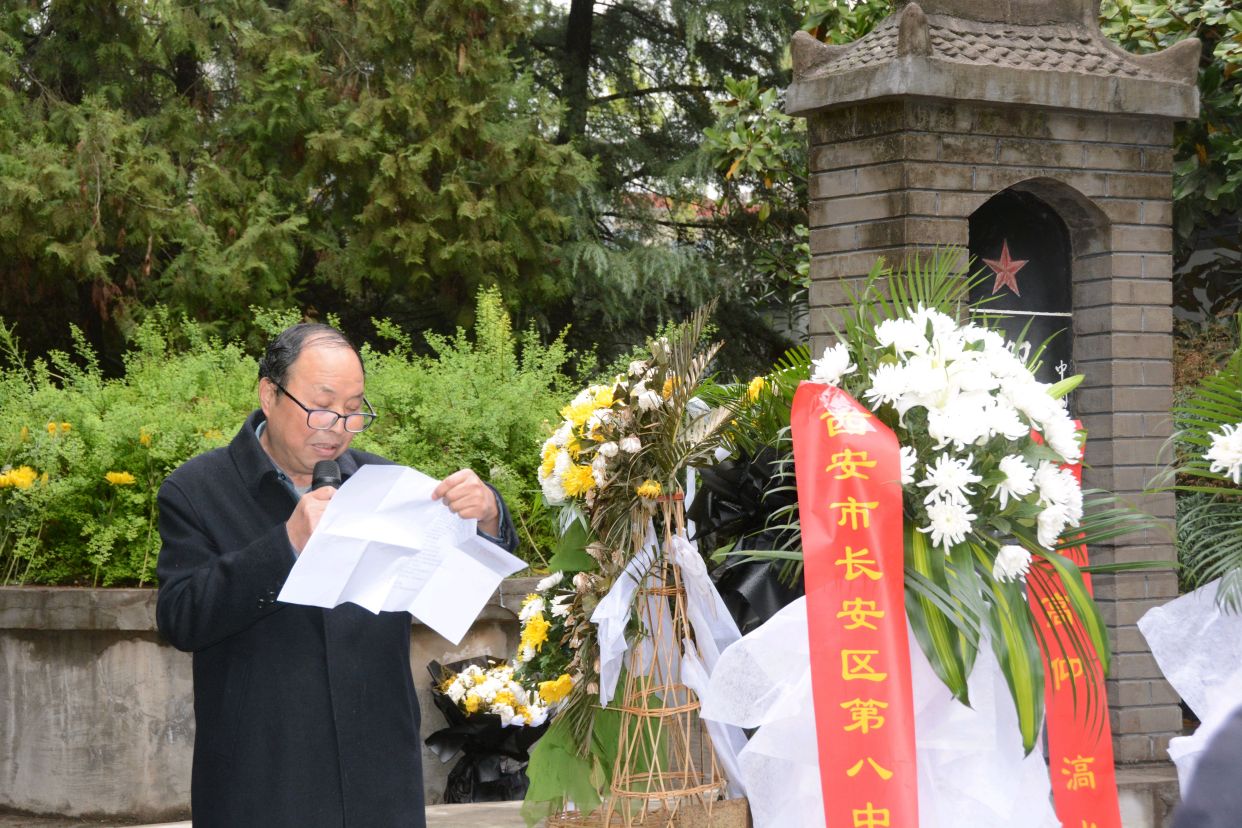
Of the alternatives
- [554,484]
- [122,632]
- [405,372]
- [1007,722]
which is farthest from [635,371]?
[405,372]

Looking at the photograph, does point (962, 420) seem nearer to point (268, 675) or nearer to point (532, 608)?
point (532, 608)

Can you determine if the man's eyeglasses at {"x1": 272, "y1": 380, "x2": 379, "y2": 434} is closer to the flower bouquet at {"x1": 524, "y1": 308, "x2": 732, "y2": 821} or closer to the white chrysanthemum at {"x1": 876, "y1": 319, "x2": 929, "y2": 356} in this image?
the flower bouquet at {"x1": 524, "y1": 308, "x2": 732, "y2": 821}

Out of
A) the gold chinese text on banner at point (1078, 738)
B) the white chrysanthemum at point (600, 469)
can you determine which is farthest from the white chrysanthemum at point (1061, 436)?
the white chrysanthemum at point (600, 469)

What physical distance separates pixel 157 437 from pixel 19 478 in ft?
2.06

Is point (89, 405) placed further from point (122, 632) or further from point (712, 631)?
point (712, 631)

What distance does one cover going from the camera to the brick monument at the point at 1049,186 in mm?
4848

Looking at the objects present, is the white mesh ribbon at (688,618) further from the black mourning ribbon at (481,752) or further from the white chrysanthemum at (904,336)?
the black mourning ribbon at (481,752)

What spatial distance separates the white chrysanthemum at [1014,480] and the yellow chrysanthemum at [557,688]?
125 centimetres

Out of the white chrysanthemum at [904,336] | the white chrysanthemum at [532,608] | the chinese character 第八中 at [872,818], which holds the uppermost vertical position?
the white chrysanthemum at [904,336]

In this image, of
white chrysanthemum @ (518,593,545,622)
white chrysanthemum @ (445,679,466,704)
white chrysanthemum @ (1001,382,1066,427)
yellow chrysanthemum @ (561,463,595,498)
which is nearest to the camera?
white chrysanthemum @ (1001,382,1066,427)

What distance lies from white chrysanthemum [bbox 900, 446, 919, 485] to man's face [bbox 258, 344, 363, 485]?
1.19 meters

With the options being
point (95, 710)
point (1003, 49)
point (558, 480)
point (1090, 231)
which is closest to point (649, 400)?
point (558, 480)

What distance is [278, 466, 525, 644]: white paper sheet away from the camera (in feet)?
8.19

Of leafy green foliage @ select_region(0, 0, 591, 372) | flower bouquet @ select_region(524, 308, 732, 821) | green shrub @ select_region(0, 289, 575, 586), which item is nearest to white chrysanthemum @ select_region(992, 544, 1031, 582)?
→ flower bouquet @ select_region(524, 308, 732, 821)
